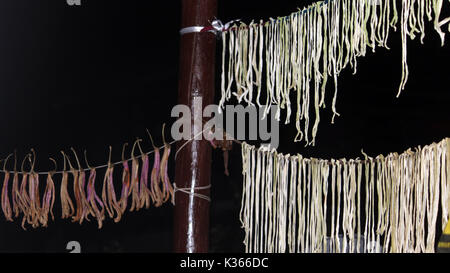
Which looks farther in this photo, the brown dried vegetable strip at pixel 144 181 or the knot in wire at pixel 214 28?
the brown dried vegetable strip at pixel 144 181

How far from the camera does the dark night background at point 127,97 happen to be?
129 inches

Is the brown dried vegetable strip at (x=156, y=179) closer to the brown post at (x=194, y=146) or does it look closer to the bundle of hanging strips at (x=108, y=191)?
the bundle of hanging strips at (x=108, y=191)

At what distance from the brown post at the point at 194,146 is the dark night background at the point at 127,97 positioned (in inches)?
47.4

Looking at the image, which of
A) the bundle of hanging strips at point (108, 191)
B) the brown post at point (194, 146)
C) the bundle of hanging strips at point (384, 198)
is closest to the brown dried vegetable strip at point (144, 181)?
the bundle of hanging strips at point (108, 191)

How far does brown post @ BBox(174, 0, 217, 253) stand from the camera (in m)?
2.08

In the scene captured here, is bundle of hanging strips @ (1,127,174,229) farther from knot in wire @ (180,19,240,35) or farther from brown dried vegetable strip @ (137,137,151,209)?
knot in wire @ (180,19,240,35)

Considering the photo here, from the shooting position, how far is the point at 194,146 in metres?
2.11

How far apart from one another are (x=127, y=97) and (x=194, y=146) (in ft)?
4.46

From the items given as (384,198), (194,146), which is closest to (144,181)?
(194,146)

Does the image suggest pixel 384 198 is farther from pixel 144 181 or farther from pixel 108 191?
pixel 108 191

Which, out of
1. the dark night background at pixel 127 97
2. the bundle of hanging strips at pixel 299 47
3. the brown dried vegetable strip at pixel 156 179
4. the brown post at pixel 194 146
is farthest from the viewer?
the dark night background at pixel 127 97

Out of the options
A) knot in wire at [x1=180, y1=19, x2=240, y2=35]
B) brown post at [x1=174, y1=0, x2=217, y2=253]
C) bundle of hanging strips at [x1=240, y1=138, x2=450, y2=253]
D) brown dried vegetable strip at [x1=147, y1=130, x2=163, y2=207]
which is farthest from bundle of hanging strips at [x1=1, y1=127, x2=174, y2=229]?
knot in wire at [x1=180, y1=19, x2=240, y2=35]

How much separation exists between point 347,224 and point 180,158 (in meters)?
0.67

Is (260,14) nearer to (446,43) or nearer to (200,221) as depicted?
(446,43)
